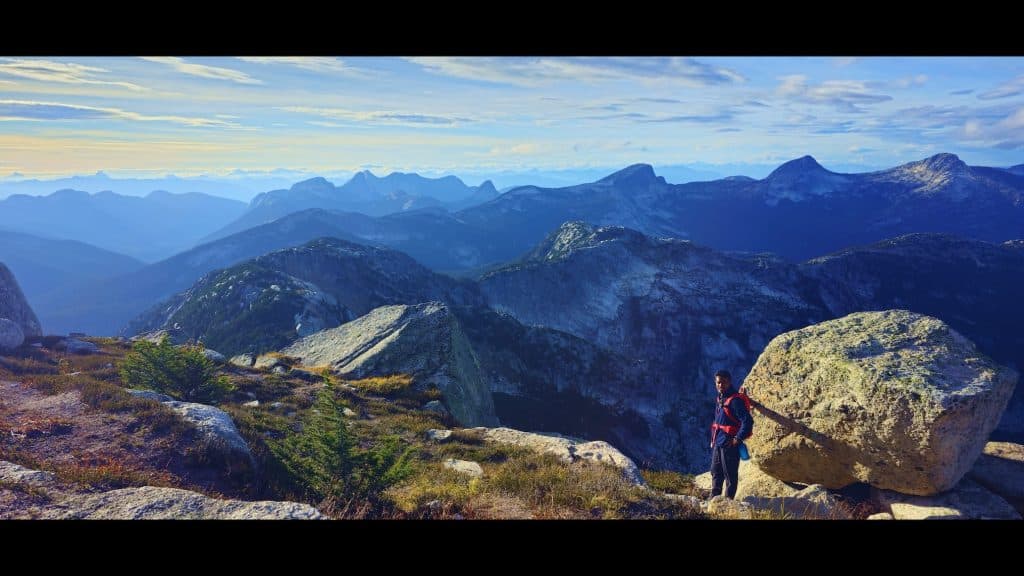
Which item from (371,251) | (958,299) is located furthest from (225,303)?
(958,299)

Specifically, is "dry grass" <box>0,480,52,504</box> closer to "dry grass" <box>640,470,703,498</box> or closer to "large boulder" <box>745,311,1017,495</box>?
"dry grass" <box>640,470,703,498</box>

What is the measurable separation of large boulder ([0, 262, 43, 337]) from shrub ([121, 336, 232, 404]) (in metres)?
22.0

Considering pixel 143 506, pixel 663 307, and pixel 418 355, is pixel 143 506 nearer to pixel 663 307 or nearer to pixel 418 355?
pixel 418 355

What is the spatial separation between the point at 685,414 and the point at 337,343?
7809 centimetres

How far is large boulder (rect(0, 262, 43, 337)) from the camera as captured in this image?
33.2 meters

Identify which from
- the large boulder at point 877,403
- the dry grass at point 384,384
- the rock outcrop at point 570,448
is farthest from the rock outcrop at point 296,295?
the large boulder at point 877,403

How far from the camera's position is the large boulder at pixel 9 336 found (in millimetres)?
24562

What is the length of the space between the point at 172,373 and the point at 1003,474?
27827 millimetres

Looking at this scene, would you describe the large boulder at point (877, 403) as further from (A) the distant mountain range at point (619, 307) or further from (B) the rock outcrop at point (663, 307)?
(B) the rock outcrop at point (663, 307)

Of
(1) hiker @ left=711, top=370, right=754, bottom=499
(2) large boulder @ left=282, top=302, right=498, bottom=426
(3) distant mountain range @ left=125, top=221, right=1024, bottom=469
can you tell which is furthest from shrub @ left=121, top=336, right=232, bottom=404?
(3) distant mountain range @ left=125, top=221, right=1024, bottom=469

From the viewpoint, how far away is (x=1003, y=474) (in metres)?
12.4

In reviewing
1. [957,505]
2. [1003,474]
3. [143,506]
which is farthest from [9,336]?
[1003,474]

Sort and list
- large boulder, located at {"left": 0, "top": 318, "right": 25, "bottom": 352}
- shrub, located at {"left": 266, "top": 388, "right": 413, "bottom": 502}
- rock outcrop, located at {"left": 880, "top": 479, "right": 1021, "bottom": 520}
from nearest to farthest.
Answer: shrub, located at {"left": 266, "top": 388, "right": 413, "bottom": 502} < rock outcrop, located at {"left": 880, "top": 479, "right": 1021, "bottom": 520} < large boulder, located at {"left": 0, "top": 318, "right": 25, "bottom": 352}
